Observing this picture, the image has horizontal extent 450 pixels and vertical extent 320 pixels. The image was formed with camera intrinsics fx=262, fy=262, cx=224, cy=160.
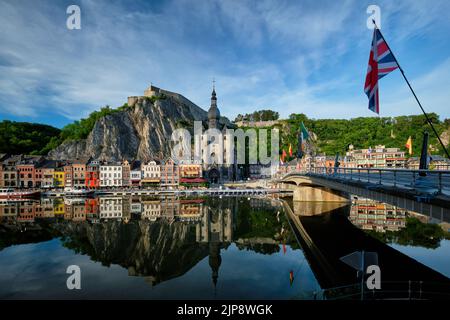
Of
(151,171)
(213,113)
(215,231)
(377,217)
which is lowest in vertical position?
(215,231)

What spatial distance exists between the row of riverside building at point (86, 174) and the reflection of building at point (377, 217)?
4850cm

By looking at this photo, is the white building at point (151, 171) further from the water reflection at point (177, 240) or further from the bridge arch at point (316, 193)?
the bridge arch at point (316, 193)

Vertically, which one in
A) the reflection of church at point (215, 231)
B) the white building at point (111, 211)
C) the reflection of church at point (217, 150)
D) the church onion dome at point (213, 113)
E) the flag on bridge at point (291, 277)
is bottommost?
the reflection of church at point (215, 231)

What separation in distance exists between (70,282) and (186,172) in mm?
68700

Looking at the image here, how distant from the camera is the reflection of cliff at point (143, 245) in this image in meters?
19.7

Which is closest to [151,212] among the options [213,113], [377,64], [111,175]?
[377,64]

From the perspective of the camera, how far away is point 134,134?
351ft

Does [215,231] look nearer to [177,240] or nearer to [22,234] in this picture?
[177,240]

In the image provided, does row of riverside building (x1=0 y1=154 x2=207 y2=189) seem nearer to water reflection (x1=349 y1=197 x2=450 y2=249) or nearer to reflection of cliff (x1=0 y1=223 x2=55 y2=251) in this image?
reflection of cliff (x1=0 y1=223 x2=55 y2=251)

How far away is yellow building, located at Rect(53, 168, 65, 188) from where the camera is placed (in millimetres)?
76812

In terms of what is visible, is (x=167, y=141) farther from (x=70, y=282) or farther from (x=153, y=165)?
(x=70, y=282)

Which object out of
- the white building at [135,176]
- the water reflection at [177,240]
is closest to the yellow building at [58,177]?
the white building at [135,176]

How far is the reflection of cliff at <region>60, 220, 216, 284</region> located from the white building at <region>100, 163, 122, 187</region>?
45.5m

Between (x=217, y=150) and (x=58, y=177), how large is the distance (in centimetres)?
5281
